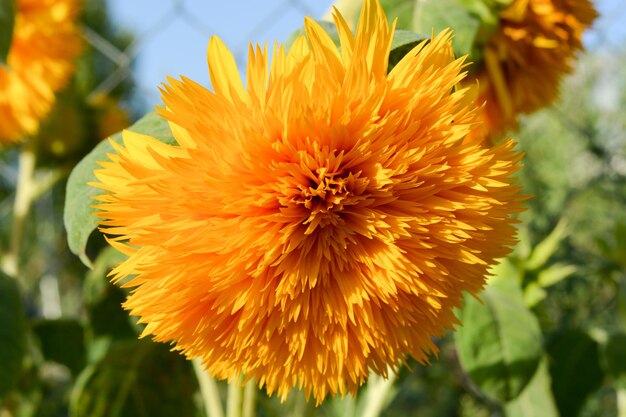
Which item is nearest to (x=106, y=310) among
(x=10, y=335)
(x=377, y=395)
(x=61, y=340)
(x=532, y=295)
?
(x=61, y=340)

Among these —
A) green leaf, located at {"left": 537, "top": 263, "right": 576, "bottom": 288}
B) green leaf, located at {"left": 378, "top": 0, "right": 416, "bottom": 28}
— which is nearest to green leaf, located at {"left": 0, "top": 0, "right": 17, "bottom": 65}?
green leaf, located at {"left": 378, "top": 0, "right": 416, "bottom": 28}

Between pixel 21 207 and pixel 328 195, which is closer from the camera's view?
pixel 328 195

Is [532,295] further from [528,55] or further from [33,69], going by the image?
[33,69]

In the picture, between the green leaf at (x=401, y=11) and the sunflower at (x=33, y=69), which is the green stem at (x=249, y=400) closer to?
the green leaf at (x=401, y=11)

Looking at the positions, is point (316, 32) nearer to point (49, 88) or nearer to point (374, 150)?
point (374, 150)

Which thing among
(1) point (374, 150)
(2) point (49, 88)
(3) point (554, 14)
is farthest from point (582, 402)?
(2) point (49, 88)

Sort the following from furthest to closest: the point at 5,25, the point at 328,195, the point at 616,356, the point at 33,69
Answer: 1. the point at 33,69
2. the point at 616,356
3. the point at 5,25
4. the point at 328,195

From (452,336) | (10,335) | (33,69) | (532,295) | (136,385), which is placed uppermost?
(33,69)

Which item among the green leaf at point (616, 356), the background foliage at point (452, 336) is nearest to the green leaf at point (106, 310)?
the background foliage at point (452, 336)
